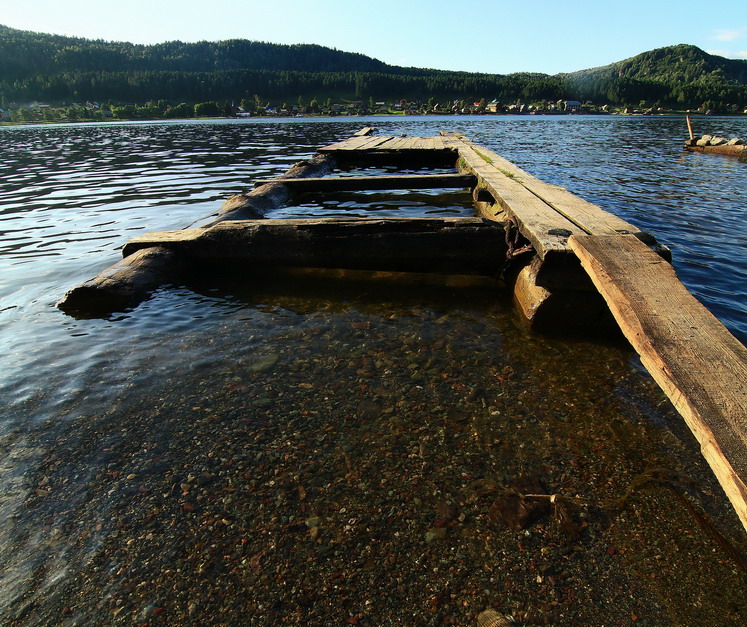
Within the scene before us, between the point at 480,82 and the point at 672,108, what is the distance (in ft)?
236

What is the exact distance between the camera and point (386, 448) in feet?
9.90

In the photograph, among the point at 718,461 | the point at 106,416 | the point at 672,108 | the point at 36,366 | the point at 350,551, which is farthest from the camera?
the point at 672,108

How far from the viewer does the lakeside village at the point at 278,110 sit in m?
117

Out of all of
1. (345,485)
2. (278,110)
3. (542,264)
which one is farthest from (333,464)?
(278,110)

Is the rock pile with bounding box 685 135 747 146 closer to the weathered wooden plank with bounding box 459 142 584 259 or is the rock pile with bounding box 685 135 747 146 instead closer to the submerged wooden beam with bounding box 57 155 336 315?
the weathered wooden plank with bounding box 459 142 584 259

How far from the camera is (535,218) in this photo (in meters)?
5.04

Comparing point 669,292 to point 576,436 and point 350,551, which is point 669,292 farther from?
point 350,551

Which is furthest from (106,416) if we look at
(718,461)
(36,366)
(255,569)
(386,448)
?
(718,461)

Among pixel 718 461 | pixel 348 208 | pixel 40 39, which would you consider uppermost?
pixel 40 39

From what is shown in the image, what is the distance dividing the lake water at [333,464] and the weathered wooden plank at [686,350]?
83 centimetres

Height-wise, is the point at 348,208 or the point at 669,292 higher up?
the point at 669,292

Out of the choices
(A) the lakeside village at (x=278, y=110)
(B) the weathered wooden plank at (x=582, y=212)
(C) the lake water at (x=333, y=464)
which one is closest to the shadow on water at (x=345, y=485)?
(C) the lake water at (x=333, y=464)

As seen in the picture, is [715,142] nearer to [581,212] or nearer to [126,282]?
[581,212]

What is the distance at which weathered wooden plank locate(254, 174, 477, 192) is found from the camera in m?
9.77
